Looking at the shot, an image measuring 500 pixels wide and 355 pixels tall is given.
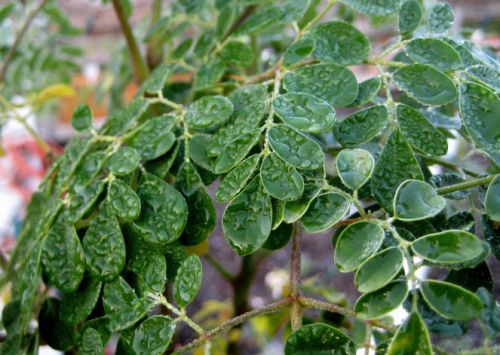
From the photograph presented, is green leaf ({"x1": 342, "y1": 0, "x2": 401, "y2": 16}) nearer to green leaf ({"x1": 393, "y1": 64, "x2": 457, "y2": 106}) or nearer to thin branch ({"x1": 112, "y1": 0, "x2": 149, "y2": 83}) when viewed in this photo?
green leaf ({"x1": 393, "y1": 64, "x2": 457, "y2": 106})

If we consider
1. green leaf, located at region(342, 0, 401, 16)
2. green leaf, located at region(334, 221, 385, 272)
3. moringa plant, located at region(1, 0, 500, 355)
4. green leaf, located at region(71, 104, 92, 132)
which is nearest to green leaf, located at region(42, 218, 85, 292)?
moringa plant, located at region(1, 0, 500, 355)

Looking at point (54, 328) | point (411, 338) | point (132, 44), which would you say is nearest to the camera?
point (411, 338)

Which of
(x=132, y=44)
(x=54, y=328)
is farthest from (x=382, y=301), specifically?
(x=132, y=44)

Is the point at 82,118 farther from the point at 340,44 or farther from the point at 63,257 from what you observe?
the point at 340,44

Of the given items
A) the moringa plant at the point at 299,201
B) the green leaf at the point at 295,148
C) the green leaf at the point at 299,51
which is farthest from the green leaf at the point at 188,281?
the green leaf at the point at 299,51

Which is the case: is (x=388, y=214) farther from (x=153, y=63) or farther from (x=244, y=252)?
(x=153, y=63)
